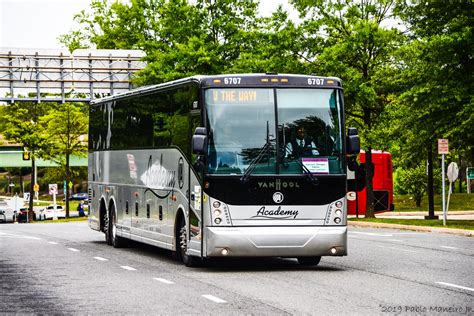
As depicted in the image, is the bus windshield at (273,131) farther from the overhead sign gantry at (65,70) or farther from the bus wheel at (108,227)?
the overhead sign gantry at (65,70)

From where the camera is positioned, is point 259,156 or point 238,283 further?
point 259,156

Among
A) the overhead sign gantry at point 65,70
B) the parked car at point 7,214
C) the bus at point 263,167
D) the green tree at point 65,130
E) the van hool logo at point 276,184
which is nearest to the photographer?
the bus at point 263,167

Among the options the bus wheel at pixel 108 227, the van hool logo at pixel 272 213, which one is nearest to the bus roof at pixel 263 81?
the van hool logo at pixel 272 213

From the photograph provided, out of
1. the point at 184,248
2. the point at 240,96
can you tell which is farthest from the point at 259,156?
the point at 184,248

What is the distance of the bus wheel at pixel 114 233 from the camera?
24.3 metres

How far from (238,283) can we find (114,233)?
9.76 metres

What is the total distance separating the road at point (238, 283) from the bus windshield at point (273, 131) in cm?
176

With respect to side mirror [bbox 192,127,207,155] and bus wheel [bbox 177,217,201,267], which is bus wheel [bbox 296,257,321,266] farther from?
side mirror [bbox 192,127,207,155]

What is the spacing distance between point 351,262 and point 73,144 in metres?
54.9

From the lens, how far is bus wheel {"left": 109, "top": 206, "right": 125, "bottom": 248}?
2434 centimetres

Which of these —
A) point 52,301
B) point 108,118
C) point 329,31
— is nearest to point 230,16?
point 329,31

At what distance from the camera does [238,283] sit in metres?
15.2

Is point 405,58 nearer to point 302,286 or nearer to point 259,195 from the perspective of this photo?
point 259,195

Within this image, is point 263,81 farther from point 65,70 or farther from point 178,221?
point 65,70
